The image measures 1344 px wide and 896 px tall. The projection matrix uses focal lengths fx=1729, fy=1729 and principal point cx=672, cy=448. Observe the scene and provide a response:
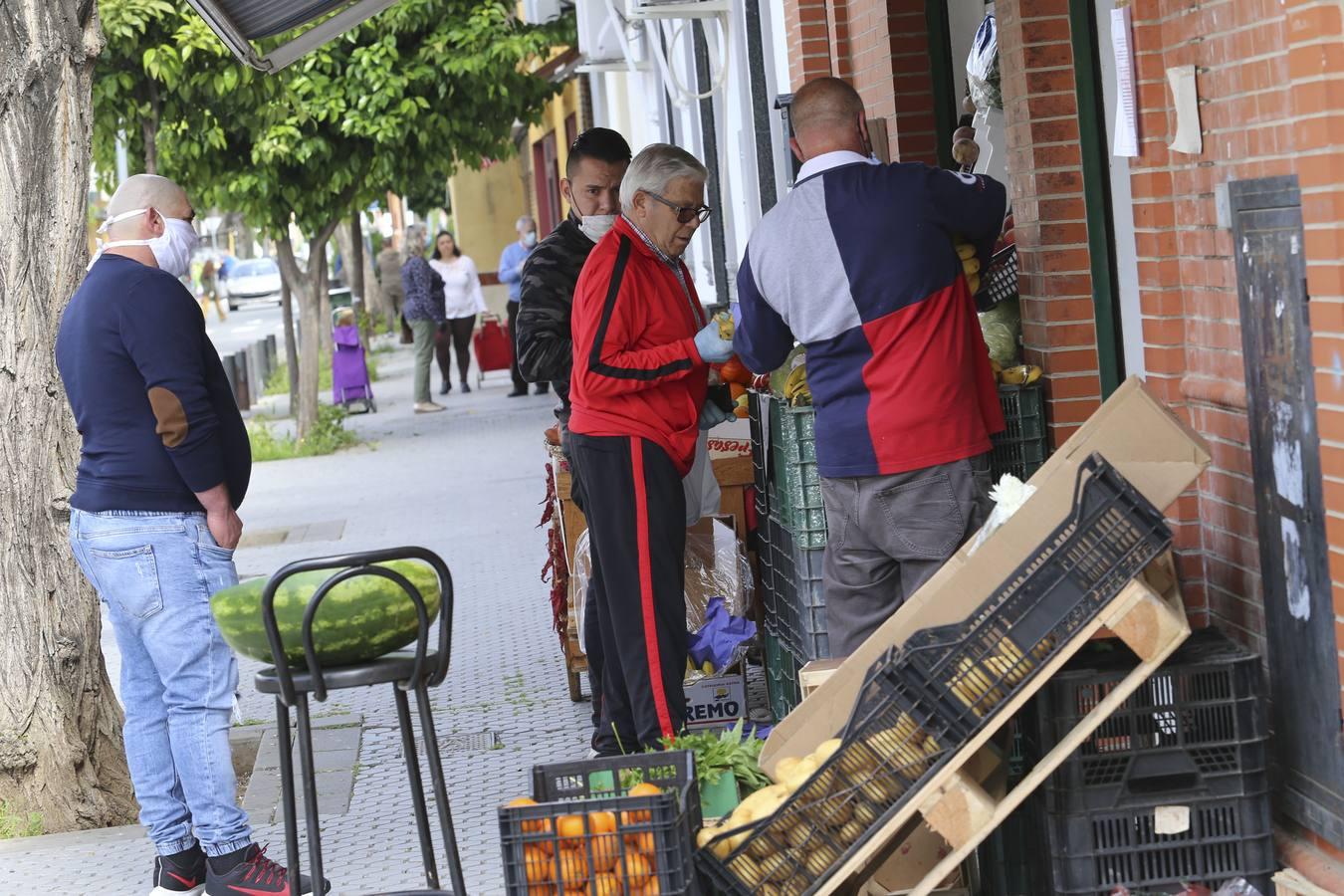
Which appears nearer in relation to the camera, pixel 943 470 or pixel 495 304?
pixel 943 470

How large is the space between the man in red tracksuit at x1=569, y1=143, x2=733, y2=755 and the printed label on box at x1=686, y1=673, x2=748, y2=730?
796 millimetres

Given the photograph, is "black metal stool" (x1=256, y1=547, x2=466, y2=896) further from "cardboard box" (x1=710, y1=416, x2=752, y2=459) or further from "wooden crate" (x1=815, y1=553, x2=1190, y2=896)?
"cardboard box" (x1=710, y1=416, x2=752, y2=459)

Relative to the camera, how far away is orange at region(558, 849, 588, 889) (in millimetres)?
3723

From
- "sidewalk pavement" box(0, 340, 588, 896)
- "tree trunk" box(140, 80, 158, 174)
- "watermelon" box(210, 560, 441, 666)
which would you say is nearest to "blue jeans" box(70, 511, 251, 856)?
"sidewalk pavement" box(0, 340, 588, 896)

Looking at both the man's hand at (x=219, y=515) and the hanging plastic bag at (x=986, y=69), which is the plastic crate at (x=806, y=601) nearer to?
the man's hand at (x=219, y=515)

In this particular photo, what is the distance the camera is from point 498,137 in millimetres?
16688

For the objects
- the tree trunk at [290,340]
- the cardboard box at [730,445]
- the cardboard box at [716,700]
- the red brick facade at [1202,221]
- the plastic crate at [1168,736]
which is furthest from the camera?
the tree trunk at [290,340]

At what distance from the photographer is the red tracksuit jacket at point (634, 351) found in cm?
528

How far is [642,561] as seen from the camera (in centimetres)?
540

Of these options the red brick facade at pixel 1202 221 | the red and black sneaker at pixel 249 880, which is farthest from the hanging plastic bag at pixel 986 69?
the red and black sneaker at pixel 249 880

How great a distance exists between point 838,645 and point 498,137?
41.1ft

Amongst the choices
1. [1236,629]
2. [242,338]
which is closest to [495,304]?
[242,338]

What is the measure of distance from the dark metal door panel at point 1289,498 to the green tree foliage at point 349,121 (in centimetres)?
1142

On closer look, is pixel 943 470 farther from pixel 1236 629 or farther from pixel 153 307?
pixel 153 307
